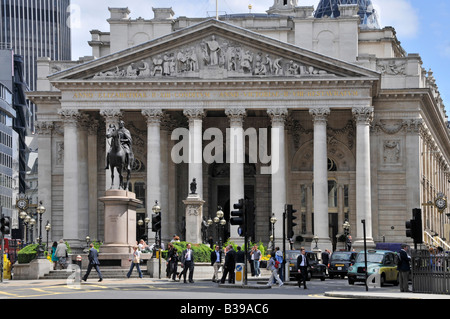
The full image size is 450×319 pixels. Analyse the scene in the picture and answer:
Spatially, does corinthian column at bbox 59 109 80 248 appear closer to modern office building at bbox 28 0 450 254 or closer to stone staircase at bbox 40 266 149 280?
modern office building at bbox 28 0 450 254

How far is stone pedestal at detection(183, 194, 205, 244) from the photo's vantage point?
6862 cm

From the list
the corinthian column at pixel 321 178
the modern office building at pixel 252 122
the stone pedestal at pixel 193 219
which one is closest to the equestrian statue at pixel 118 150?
the stone pedestal at pixel 193 219

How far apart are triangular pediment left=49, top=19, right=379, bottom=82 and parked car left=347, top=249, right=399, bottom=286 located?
27414 millimetres

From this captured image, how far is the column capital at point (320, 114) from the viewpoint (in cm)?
8331

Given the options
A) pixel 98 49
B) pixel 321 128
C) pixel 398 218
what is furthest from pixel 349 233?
pixel 98 49

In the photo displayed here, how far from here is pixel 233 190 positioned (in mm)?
83438

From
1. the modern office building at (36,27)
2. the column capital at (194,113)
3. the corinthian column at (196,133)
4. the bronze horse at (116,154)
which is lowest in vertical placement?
the bronze horse at (116,154)

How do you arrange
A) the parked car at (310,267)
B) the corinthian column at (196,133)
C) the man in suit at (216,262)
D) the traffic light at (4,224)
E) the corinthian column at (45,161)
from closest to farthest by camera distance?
the traffic light at (4,224), the man in suit at (216,262), the parked car at (310,267), the corinthian column at (196,133), the corinthian column at (45,161)

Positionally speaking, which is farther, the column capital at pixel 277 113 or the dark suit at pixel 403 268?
the column capital at pixel 277 113

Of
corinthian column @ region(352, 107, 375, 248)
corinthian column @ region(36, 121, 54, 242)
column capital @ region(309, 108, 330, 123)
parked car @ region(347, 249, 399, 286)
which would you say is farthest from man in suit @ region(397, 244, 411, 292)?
corinthian column @ region(36, 121, 54, 242)

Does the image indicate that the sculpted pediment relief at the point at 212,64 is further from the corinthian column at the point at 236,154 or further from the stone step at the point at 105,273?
the stone step at the point at 105,273

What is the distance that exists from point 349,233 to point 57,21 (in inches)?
4411
